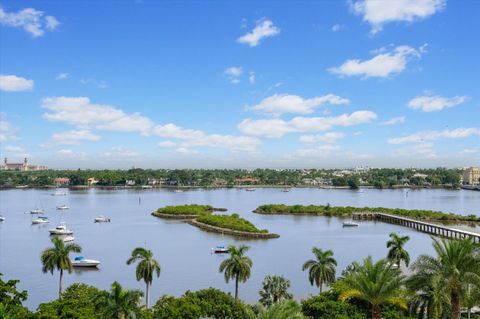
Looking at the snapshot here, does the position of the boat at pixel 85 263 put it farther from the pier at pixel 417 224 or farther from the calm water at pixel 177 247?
the pier at pixel 417 224

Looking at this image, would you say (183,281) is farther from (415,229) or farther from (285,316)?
(415,229)

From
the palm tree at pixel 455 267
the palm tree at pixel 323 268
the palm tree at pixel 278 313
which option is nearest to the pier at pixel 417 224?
the palm tree at pixel 323 268

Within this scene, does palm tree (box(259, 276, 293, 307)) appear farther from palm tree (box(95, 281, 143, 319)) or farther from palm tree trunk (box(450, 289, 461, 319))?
palm tree trunk (box(450, 289, 461, 319))

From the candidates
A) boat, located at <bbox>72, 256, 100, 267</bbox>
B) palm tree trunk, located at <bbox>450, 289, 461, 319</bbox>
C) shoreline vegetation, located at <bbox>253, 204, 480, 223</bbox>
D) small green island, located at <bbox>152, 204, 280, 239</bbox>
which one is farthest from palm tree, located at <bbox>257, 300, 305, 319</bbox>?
shoreline vegetation, located at <bbox>253, 204, 480, 223</bbox>

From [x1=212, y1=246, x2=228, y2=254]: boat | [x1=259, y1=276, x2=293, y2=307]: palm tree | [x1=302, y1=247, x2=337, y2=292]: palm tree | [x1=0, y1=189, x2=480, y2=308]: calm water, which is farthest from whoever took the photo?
[x1=212, y1=246, x2=228, y2=254]: boat

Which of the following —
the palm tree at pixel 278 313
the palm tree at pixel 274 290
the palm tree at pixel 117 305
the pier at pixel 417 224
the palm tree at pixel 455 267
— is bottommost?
the pier at pixel 417 224
